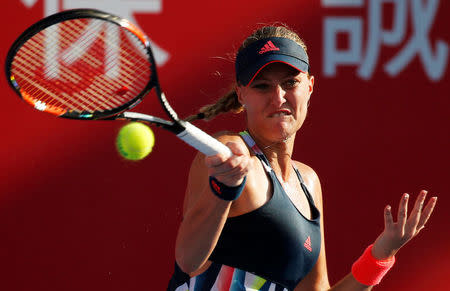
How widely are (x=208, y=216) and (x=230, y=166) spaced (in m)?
0.18

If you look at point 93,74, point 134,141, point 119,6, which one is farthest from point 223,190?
point 119,6

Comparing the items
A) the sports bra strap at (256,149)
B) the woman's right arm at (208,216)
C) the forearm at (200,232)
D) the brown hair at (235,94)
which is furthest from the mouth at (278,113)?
the forearm at (200,232)

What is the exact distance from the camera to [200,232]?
6.14 feet

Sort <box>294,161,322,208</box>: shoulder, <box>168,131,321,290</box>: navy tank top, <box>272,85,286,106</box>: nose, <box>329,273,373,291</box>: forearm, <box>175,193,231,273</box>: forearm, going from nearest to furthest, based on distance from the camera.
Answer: <box>175,193,231,273</box>: forearm
<box>168,131,321,290</box>: navy tank top
<box>272,85,286,106</box>: nose
<box>329,273,373,291</box>: forearm
<box>294,161,322,208</box>: shoulder

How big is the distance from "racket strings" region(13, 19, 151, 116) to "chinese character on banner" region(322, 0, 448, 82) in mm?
1454

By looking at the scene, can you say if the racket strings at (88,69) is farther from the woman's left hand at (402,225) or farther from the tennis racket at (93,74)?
the woman's left hand at (402,225)

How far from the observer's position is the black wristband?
177cm

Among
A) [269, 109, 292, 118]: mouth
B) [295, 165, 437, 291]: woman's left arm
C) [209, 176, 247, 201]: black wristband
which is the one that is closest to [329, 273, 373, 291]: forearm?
[295, 165, 437, 291]: woman's left arm

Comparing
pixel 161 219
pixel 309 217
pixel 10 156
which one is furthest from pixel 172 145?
pixel 309 217

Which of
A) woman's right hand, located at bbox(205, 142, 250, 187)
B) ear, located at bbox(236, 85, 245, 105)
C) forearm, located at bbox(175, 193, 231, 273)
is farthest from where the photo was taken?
ear, located at bbox(236, 85, 245, 105)

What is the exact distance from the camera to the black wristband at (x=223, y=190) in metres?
1.77

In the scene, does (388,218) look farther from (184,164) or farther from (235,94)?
(184,164)

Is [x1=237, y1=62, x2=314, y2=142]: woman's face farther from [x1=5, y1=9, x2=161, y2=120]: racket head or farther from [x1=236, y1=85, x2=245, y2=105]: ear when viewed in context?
[x1=5, y1=9, x2=161, y2=120]: racket head

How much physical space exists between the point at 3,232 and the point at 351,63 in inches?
67.2
